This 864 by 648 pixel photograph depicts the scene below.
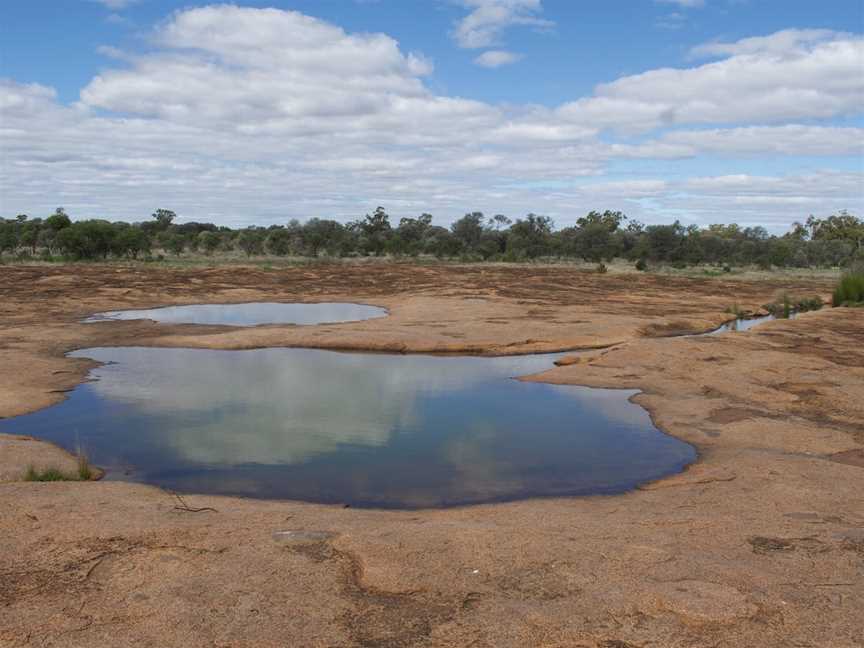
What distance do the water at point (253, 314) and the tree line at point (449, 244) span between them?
36870 millimetres

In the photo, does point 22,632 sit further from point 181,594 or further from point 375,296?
point 375,296

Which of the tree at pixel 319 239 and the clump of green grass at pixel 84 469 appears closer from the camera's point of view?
the clump of green grass at pixel 84 469

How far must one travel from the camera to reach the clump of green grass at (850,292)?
3183 centimetres

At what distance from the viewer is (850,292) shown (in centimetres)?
3222

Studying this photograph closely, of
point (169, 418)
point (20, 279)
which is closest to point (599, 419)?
point (169, 418)

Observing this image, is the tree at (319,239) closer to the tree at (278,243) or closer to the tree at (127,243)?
the tree at (278,243)

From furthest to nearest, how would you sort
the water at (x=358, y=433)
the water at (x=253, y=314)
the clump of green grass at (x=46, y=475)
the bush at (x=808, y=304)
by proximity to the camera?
the bush at (x=808, y=304) → the water at (x=253, y=314) → the water at (x=358, y=433) → the clump of green grass at (x=46, y=475)

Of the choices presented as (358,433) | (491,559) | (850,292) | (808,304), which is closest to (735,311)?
(808,304)

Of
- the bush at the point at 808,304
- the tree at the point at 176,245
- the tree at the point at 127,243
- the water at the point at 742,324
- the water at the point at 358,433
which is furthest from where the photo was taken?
the tree at the point at 176,245

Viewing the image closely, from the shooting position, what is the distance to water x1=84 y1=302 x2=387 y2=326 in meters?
27.3

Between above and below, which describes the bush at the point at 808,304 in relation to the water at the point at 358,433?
above

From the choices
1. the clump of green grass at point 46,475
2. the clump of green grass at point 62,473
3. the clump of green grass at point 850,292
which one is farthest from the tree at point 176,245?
the clump of green grass at point 46,475

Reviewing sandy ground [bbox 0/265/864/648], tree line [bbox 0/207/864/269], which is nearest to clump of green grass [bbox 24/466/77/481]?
sandy ground [bbox 0/265/864/648]

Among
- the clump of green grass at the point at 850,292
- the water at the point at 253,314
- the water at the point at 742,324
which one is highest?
the clump of green grass at the point at 850,292
